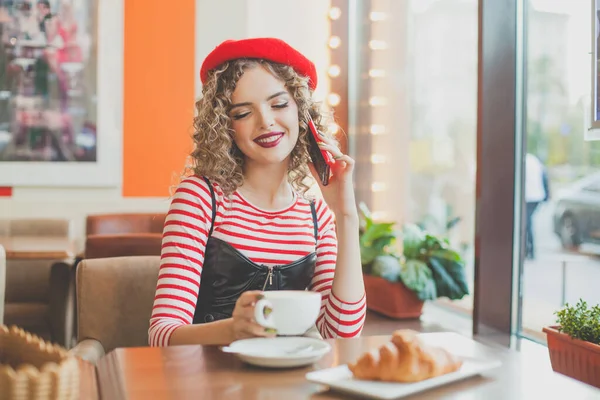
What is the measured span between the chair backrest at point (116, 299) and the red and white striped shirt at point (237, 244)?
0.81ft

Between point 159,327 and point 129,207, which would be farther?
point 129,207

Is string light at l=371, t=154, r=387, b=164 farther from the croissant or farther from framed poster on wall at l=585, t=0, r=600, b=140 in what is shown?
the croissant

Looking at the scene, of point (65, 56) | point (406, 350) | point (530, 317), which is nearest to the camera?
point (406, 350)

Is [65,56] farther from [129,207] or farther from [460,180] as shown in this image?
[460,180]

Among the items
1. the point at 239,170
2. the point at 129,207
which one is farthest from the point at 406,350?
the point at 129,207

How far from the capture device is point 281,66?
1733 millimetres

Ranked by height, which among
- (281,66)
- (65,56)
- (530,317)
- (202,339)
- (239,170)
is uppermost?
(65,56)

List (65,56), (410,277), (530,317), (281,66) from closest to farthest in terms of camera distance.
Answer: (281,66) < (530,317) < (410,277) < (65,56)

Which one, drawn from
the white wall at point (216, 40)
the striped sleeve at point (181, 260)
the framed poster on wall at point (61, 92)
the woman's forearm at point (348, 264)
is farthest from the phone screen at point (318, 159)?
the framed poster on wall at point (61, 92)

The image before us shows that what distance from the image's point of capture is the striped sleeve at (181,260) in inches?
59.6

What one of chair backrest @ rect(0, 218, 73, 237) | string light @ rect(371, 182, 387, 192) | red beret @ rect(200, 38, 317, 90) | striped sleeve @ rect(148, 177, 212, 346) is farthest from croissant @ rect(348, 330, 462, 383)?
string light @ rect(371, 182, 387, 192)

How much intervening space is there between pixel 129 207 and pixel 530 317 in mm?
3028

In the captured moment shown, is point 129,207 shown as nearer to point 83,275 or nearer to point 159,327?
point 83,275

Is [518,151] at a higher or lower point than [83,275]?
higher
